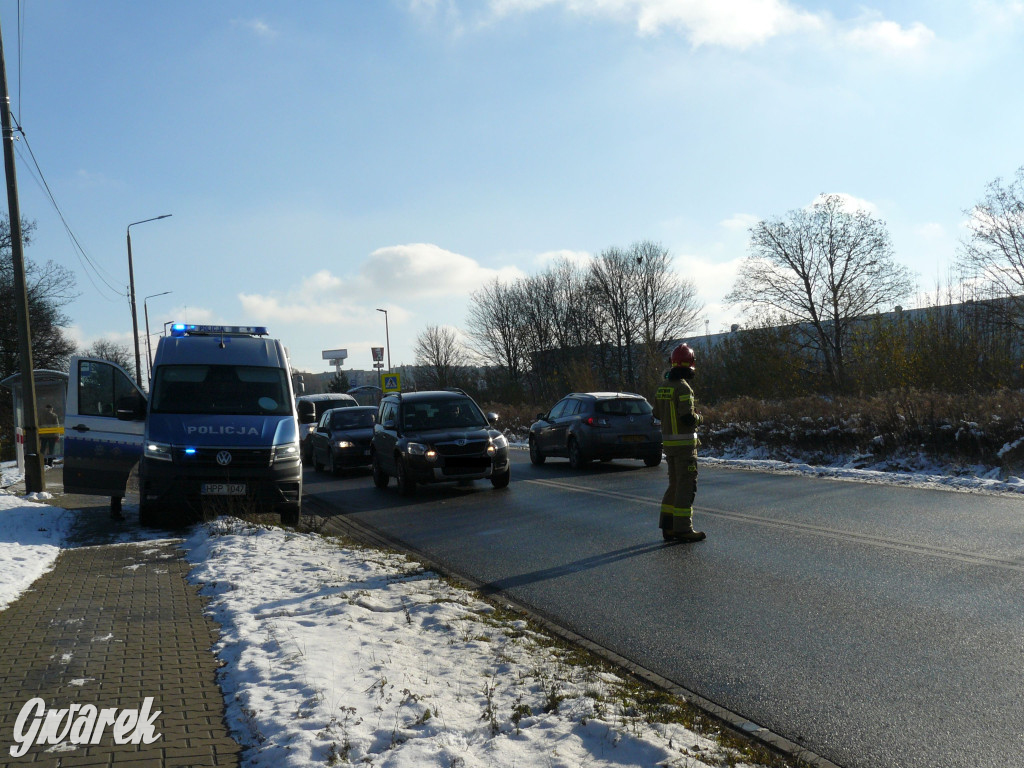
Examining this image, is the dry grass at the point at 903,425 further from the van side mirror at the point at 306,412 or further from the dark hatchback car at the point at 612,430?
the van side mirror at the point at 306,412

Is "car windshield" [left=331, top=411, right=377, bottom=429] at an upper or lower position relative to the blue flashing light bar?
lower

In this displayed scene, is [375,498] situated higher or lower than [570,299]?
lower

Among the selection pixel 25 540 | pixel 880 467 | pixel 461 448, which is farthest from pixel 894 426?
pixel 25 540

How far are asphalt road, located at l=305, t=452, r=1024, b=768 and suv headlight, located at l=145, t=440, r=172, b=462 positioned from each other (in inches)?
118

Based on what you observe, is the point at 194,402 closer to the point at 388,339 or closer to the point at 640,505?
the point at 640,505

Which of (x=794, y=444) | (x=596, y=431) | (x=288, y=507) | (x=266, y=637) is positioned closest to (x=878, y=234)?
(x=794, y=444)

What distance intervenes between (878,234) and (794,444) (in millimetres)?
36978

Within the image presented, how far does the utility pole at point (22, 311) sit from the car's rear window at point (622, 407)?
10807mm

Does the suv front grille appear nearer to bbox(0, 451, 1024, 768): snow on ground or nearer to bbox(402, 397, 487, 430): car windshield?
bbox(402, 397, 487, 430): car windshield

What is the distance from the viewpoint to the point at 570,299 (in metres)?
76.8

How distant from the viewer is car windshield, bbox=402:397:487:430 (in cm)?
1636

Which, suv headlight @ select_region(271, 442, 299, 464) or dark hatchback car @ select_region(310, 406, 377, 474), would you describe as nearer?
suv headlight @ select_region(271, 442, 299, 464)

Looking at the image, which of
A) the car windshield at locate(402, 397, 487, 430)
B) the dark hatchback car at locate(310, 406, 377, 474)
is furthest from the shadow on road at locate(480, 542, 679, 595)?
the dark hatchback car at locate(310, 406, 377, 474)

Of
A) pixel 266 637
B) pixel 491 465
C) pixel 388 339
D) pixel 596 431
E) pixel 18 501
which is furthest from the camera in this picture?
pixel 388 339
